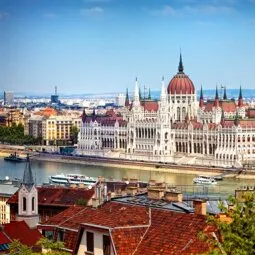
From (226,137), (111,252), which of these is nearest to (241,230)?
(111,252)

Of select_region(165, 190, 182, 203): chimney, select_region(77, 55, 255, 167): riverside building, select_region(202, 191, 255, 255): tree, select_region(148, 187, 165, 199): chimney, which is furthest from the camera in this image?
select_region(77, 55, 255, 167): riverside building

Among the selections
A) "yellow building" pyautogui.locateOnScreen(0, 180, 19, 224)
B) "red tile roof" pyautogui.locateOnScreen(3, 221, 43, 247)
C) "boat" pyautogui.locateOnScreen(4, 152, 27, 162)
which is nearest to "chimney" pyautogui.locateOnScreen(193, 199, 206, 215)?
"red tile roof" pyautogui.locateOnScreen(3, 221, 43, 247)

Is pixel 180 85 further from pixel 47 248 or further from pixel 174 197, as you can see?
pixel 47 248

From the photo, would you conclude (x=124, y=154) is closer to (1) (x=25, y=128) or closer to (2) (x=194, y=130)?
(2) (x=194, y=130)

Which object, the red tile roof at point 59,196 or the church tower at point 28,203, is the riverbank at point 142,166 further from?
the church tower at point 28,203

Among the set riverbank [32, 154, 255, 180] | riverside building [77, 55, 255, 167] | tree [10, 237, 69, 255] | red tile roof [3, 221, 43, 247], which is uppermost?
tree [10, 237, 69, 255]

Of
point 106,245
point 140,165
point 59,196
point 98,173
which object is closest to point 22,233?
point 106,245

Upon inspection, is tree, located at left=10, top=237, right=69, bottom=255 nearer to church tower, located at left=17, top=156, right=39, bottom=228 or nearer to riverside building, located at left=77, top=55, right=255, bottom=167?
church tower, located at left=17, top=156, right=39, bottom=228
